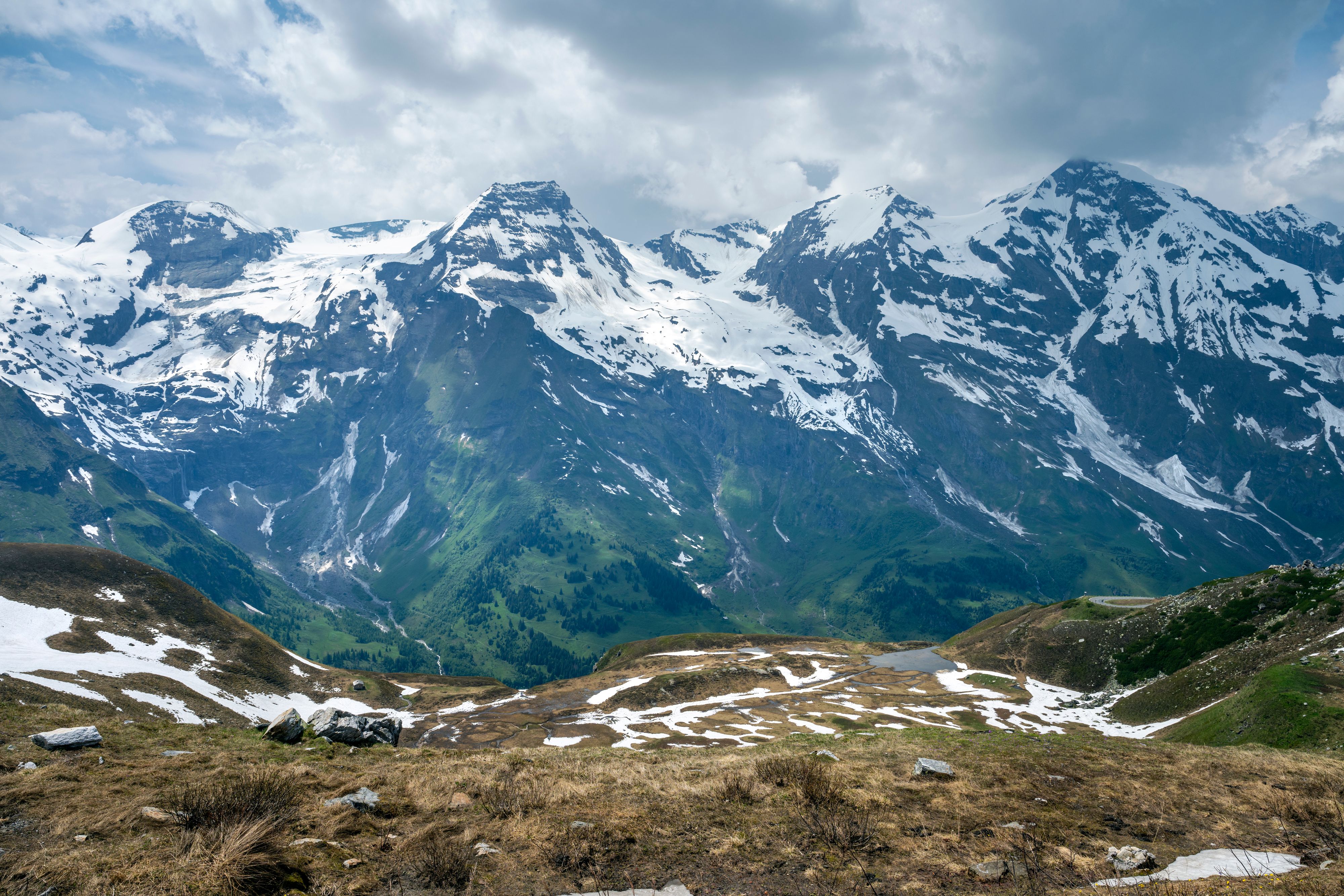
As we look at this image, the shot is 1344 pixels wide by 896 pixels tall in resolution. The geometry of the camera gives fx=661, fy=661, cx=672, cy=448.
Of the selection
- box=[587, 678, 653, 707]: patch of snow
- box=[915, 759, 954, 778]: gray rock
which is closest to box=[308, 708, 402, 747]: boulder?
box=[915, 759, 954, 778]: gray rock

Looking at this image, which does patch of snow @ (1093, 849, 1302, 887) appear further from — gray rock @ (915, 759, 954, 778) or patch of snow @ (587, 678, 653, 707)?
patch of snow @ (587, 678, 653, 707)

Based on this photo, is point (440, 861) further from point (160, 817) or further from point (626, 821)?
point (160, 817)

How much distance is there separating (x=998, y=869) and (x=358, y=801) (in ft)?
52.2

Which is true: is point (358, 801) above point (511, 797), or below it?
above

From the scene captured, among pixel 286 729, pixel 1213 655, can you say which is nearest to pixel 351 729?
pixel 286 729

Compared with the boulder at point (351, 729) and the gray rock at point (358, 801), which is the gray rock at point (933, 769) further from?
the boulder at point (351, 729)

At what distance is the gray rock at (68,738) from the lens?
849 inches

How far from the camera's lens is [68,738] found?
72.3 ft

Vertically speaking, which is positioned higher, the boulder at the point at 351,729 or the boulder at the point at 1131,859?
the boulder at the point at 1131,859

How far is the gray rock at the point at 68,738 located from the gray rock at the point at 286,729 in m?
6.66

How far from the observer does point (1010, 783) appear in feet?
69.7

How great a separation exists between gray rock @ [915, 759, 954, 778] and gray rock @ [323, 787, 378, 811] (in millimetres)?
16916

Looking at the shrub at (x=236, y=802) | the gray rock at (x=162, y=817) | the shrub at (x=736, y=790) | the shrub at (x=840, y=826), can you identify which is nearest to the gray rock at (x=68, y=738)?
the shrub at (x=236, y=802)

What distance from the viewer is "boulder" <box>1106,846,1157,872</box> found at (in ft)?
49.6
